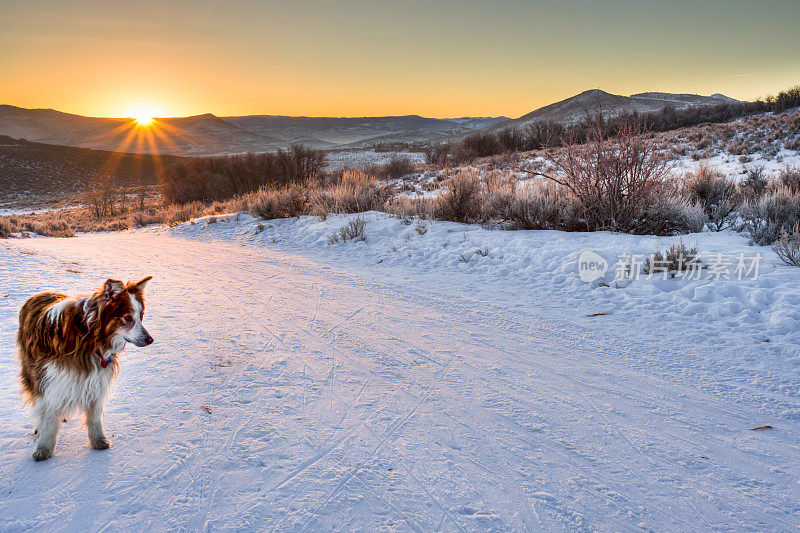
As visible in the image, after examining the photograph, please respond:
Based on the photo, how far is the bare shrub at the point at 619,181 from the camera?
799cm

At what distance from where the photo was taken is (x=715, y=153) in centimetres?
1844

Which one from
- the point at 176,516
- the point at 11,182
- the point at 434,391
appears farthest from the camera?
the point at 11,182

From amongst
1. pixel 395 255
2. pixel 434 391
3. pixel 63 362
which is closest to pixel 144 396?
pixel 63 362

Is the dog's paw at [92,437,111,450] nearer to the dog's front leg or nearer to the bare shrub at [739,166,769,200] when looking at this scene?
the dog's front leg

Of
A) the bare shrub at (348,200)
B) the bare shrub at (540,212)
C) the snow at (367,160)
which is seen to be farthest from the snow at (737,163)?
the snow at (367,160)

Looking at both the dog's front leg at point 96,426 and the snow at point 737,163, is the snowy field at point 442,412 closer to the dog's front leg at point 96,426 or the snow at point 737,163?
the dog's front leg at point 96,426

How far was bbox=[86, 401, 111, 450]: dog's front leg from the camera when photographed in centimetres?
251

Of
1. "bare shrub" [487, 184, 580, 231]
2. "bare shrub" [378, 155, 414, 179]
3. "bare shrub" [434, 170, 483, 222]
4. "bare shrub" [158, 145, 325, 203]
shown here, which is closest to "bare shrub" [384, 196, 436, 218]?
Answer: "bare shrub" [434, 170, 483, 222]

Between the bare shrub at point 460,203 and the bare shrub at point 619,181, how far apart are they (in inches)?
103

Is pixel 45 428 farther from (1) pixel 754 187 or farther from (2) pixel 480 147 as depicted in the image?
(2) pixel 480 147

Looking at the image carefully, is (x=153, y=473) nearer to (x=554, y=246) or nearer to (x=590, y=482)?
(x=590, y=482)

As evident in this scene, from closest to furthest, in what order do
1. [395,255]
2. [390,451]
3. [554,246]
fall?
[390,451] < [554,246] < [395,255]

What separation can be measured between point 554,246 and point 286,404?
554cm

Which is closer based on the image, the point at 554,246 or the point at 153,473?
the point at 153,473
